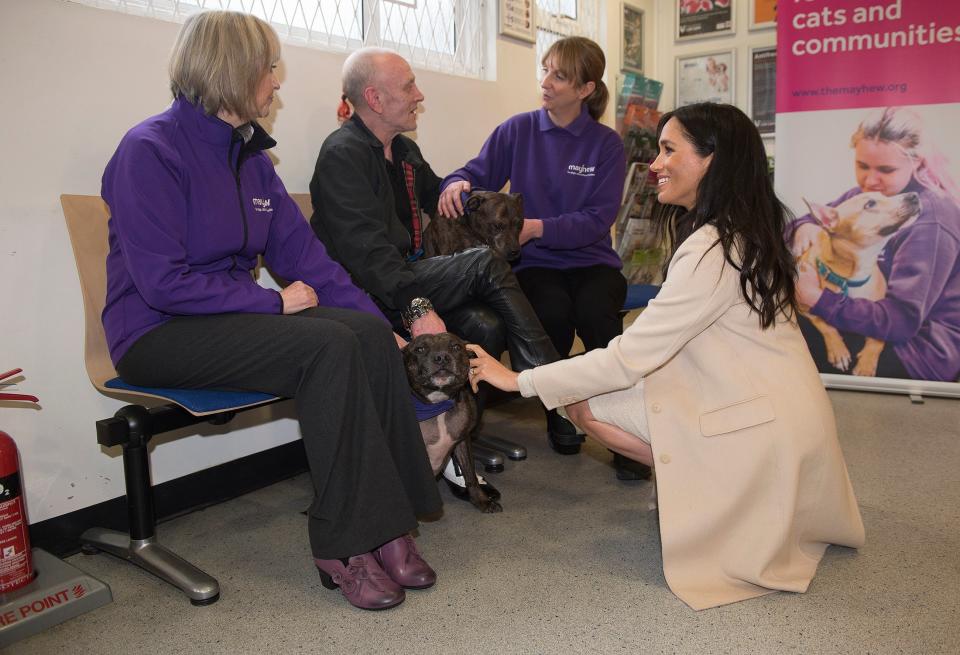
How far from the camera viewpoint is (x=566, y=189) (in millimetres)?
3426

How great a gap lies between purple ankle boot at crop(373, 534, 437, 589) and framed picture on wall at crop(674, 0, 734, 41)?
183 inches

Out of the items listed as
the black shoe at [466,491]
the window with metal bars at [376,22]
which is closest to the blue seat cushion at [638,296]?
the black shoe at [466,491]

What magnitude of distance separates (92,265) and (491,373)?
1.16 m

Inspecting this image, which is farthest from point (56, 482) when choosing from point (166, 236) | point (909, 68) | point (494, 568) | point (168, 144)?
point (909, 68)

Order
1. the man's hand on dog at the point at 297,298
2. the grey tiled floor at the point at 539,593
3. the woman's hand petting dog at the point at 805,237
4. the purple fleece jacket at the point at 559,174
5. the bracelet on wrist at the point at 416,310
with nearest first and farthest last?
the grey tiled floor at the point at 539,593
the man's hand on dog at the point at 297,298
the bracelet on wrist at the point at 416,310
the purple fleece jacket at the point at 559,174
the woman's hand petting dog at the point at 805,237


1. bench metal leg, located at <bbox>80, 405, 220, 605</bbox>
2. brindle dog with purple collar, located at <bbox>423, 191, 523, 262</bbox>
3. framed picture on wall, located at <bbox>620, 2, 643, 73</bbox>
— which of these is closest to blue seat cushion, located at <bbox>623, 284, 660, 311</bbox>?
brindle dog with purple collar, located at <bbox>423, 191, 523, 262</bbox>

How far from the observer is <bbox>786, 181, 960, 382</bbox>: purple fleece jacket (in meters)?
3.88

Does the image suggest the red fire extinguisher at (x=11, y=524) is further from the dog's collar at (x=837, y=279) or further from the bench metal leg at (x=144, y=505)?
the dog's collar at (x=837, y=279)

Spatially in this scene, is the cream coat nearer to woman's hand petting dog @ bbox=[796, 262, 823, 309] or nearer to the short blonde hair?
the short blonde hair

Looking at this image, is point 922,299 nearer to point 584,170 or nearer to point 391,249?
point 584,170

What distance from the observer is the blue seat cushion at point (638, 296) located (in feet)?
11.2

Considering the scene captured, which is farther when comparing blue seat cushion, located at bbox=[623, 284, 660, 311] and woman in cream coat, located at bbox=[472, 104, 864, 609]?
blue seat cushion, located at bbox=[623, 284, 660, 311]

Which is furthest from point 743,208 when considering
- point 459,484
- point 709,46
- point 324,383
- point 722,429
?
point 709,46

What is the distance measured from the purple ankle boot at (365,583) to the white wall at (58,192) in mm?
959
